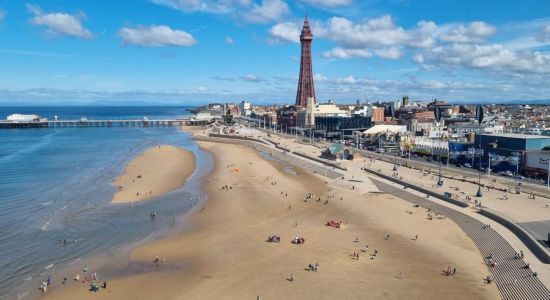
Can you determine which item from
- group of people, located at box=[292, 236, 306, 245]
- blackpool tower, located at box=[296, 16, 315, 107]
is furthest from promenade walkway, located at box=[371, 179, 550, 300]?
blackpool tower, located at box=[296, 16, 315, 107]

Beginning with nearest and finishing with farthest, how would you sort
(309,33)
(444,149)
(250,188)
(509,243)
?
→ (509,243), (250,188), (444,149), (309,33)

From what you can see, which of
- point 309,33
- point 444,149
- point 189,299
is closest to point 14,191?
point 189,299

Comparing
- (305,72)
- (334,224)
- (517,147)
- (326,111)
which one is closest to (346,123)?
(326,111)

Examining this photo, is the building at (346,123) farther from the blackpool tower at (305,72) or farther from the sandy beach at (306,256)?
the sandy beach at (306,256)

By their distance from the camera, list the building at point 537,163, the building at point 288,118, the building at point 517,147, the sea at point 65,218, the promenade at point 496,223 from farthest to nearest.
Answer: the building at point 288,118, the building at point 517,147, the building at point 537,163, the sea at point 65,218, the promenade at point 496,223

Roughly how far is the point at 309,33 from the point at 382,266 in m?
98.4

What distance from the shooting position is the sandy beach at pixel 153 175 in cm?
4125

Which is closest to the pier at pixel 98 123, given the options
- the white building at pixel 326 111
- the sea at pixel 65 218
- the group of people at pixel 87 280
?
the white building at pixel 326 111

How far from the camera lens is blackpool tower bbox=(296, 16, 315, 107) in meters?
116

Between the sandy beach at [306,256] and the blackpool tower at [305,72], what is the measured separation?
269ft

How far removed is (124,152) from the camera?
73.6 meters

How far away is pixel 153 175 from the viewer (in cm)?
5106

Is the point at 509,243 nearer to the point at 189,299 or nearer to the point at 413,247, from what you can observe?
the point at 413,247

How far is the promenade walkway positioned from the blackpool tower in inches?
3390
